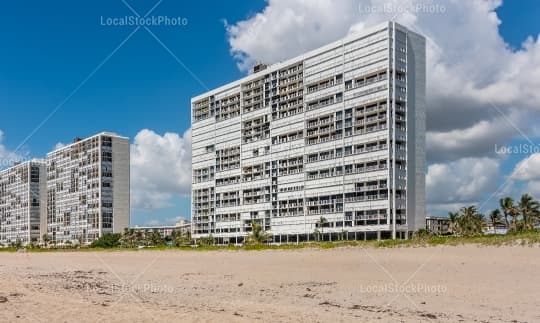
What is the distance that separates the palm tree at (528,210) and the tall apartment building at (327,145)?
61.3 feet

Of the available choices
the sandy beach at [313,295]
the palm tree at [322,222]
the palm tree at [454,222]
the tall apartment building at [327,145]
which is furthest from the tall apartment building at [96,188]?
the sandy beach at [313,295]

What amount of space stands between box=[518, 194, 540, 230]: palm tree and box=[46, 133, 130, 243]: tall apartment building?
131093 millimetres

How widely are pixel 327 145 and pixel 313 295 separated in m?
83.9

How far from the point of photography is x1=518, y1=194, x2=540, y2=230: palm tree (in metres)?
93.6

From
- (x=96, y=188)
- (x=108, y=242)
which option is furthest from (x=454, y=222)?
(x=96, y=188)

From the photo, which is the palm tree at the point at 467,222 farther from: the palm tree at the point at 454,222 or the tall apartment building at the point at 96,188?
the tall apartment building at the point at 96,188

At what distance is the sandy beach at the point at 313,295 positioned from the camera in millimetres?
18203

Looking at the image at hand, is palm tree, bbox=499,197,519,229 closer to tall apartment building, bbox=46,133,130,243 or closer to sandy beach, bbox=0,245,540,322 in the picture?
sandy beach, bbox=0,245,540,322

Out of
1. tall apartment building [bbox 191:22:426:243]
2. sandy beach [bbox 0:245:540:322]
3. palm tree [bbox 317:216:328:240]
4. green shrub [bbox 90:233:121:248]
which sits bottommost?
green shrub [bbox 90:233:121:248]

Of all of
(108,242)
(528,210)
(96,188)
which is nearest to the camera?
Answer: (528,210)

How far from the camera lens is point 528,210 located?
311 feet

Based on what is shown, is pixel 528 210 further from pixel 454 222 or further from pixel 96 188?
pixel 96 188

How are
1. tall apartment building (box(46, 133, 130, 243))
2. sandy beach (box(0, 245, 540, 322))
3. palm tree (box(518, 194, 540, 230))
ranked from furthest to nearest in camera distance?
tall apartment building (box(46, 133, 130, 243)) < palm tree (box(518, 194, 540, 230)) < sandy beach (box(0, 245, 540, 322))

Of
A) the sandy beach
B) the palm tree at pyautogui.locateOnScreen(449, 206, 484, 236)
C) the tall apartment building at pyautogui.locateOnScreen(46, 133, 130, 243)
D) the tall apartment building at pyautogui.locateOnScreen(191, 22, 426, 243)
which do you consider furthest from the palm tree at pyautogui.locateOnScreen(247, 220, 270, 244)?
the tall apartment building at pyautogui.locateOnScreen(46, 133, 130, 243)
